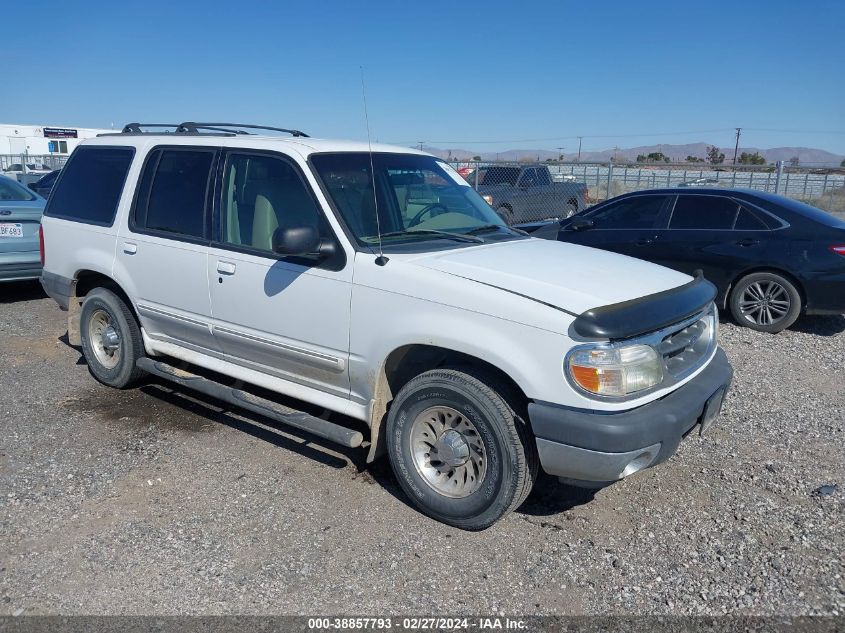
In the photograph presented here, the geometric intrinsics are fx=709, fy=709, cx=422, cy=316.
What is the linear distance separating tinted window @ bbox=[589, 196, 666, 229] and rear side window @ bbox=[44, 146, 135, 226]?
5862 mm

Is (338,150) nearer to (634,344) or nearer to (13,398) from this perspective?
(634,344)

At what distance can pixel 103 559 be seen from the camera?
3.48 meters

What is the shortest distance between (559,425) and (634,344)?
532 millimetres

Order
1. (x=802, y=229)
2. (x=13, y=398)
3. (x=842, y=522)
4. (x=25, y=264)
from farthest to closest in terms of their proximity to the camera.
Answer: (x=25, y=264) → (x=802, y=229) → (x=13, y=398) → (x=842, y=522)

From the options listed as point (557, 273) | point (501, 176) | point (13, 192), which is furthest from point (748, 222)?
point (501, 176)

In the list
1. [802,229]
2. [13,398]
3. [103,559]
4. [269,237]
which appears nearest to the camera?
[103,559]

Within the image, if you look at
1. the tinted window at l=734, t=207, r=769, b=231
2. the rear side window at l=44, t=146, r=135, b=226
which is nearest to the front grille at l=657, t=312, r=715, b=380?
the rear side window at l=44, t=146, r=135, b=226

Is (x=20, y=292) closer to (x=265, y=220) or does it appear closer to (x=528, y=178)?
(x=265, y=220)

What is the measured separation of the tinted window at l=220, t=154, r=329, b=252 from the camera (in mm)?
4348

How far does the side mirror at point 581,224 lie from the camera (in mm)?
8852

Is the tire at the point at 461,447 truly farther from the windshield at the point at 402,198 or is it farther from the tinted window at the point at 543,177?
the tinted window at the point at 543,177

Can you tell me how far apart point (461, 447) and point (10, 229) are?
23.4 ft

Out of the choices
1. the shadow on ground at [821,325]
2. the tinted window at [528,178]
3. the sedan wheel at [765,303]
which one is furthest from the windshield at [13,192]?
the tinted window at [528,178]

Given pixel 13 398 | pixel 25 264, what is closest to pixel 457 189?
pixel 13 398
